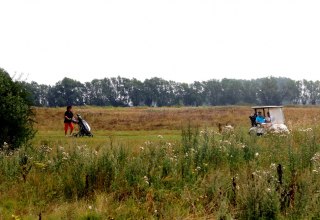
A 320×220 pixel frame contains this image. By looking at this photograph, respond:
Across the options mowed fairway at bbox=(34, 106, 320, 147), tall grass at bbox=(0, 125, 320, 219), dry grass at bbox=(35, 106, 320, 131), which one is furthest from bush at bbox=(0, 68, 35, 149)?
dry grass at bbox=(35, 106, 320, 131)

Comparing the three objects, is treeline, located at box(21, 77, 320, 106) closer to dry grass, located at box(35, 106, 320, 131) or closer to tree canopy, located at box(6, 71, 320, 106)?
tree canopy, located at box(6, 71, 320, 106)

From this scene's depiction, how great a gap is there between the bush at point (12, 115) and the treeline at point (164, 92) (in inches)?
5089

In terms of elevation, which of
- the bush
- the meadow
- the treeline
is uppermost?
the treeline

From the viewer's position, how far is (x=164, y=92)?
152m

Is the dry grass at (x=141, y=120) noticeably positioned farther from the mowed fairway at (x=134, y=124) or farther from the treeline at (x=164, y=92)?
the treeline at (x=164, y=92)

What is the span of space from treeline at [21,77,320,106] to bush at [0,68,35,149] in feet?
424

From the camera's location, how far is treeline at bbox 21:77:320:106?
476 feet

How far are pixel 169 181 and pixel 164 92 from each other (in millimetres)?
142529

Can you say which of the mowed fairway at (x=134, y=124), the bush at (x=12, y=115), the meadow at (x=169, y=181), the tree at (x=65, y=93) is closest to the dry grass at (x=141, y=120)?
the mowed fairway at (x=134, y=124)

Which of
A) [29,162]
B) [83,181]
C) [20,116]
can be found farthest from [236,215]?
[20,116]

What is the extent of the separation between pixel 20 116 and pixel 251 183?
9337 mm

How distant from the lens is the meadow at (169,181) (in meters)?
7.71

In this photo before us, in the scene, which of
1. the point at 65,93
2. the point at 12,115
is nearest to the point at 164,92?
the point at 65,93

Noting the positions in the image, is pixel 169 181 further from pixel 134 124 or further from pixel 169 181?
pixel 134 124
